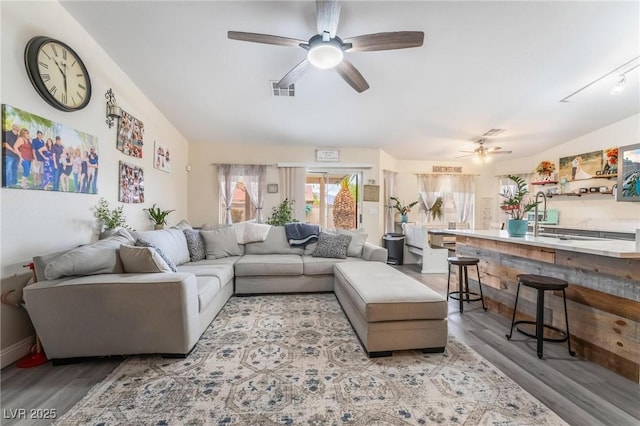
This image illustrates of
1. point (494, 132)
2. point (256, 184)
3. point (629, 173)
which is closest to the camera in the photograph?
point (629, 173)

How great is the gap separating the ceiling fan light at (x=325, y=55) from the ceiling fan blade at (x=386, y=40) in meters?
0.14

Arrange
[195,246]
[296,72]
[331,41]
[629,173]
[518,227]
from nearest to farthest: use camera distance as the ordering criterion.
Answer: [331,41], [296,72], [518,227], [195,246], [629,173]

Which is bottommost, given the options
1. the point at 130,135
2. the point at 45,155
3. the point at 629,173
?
the point at 45,155

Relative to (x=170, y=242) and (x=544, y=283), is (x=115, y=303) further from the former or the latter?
(x=544, y=283)

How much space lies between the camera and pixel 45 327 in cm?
189

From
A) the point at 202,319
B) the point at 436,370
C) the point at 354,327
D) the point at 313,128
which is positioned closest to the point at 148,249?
the point at 202,319

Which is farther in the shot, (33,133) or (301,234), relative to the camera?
(301,234)

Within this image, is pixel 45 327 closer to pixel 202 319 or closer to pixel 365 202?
pixel 202 319

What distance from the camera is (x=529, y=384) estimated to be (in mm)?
1773

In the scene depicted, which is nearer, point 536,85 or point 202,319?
point 202,319

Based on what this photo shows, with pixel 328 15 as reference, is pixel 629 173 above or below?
below

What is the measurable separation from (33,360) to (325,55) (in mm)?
3249

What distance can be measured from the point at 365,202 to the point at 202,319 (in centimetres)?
413

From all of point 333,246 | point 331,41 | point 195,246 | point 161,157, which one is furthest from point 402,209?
point 161,157
